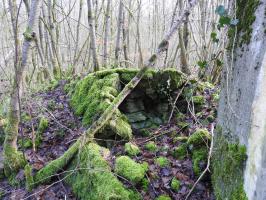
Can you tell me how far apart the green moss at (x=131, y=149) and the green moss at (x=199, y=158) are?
2.65ft

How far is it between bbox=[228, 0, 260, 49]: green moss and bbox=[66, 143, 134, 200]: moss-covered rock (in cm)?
205

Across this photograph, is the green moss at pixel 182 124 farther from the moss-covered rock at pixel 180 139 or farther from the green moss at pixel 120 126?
the green moss at pixel 120 126

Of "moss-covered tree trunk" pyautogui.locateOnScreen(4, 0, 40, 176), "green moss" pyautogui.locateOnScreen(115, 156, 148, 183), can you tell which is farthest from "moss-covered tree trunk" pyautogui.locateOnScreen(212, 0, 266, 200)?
"moss-covered tree trunk" pyautogui.locateOnScreen(4, 0, 40, 176)

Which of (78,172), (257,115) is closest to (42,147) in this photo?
(78,172)

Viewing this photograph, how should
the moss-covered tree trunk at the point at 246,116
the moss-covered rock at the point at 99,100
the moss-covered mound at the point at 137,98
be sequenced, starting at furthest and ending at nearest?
the moss-covered mound at the point at 137,98 < the moss-covered rock at the point at 99,100 < the moss-covered tree trunk at the point at 246,116

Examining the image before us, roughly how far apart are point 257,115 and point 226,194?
3.27 feet

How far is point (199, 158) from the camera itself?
11.2 ft

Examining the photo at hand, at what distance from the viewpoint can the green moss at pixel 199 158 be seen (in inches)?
131

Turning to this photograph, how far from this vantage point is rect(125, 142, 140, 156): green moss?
375 centimetres

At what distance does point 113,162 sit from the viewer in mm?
3600

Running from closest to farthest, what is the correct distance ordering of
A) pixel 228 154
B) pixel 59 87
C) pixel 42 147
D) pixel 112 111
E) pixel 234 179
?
1. pixel 234 179
2. pixel 228 154
3. pixel 112 111
4. pixel 42 147
5. pixel 59 87

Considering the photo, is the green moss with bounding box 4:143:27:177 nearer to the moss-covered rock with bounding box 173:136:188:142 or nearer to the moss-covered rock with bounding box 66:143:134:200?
the moss-covered rock with bounding box 66:143:134:200

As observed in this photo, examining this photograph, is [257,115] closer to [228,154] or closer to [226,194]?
[228,154]

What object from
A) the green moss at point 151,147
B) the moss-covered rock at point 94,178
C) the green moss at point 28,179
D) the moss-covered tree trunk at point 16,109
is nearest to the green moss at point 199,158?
the green moss at point 151,147
